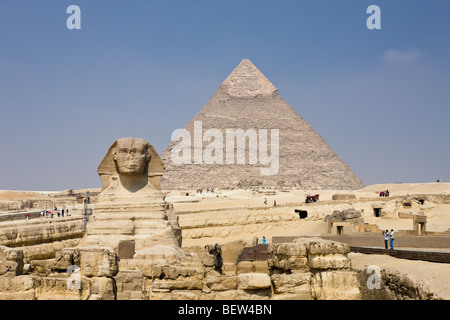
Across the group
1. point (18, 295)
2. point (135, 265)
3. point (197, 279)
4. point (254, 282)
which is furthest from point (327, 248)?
point (135, 265)

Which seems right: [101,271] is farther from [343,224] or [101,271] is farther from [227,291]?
[343,224]

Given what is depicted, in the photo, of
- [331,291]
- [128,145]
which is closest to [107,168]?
[128,145]

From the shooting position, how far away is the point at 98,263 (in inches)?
144

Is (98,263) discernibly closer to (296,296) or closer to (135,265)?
(296,296)

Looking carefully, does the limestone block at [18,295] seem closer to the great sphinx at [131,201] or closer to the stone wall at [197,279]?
the stone wall at [197,279]

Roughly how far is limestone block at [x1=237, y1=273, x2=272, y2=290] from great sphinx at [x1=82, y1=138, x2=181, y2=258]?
4.49 meters

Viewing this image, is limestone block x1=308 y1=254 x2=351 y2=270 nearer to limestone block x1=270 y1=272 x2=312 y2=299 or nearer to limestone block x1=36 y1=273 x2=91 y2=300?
limestone block x1=270 y1=272 x2=312 y2=299

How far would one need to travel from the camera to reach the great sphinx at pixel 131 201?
855cm

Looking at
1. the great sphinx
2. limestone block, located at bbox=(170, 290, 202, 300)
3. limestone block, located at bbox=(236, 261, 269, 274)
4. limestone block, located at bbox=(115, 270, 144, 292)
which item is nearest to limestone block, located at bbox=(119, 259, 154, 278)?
limestone block, located at bbox=(115, 270, 144, 292)

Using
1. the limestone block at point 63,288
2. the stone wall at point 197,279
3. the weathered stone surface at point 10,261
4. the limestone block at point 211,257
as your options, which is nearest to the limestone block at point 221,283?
the stone wall at point 197,279

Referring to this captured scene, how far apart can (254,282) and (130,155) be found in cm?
588

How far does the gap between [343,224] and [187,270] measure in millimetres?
9831

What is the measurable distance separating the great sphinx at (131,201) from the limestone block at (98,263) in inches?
173

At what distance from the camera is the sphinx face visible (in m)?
9.23
